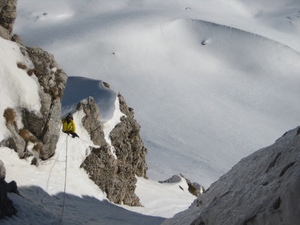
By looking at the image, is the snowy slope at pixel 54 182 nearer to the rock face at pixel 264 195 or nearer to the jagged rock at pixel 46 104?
the jagged rock at pixel 46 104

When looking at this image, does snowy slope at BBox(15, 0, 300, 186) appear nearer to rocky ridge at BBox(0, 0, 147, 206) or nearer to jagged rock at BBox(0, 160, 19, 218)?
rocky ridge at BBox(0, 0, 147, 206)

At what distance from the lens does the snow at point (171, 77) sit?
22.6 m

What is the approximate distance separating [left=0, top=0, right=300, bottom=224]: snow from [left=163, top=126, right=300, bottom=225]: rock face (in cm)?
996

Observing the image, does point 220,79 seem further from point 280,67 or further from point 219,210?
point 219,210

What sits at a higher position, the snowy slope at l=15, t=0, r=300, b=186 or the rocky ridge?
the snowy slope at l=15, t=0, r=300, b=186

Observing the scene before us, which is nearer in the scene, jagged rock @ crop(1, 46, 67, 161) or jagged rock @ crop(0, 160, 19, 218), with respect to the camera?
jagged rock @ crop(0, 160, 19, 218)

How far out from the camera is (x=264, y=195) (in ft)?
27.1

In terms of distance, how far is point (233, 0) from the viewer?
11269cm

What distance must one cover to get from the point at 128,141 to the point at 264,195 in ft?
67.0

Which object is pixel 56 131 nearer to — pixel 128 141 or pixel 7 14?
pixel 7 14

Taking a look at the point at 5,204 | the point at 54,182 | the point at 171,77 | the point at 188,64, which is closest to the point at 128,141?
the point at 54,182

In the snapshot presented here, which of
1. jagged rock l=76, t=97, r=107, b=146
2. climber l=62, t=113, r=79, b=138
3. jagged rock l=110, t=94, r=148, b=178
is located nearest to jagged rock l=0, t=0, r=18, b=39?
climber l=62, t=113, r=79, b=138

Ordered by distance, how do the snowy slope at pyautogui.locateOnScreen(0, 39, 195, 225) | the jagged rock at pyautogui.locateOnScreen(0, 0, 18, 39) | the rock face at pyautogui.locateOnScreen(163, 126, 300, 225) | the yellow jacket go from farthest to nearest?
the jagged rock at pyautogui.locateOnScreen(0, 0, 18, 39) → the yellow jacket → the snowy slope at pyautogui.locateOnScreen(0, 39, 195, 225) → the rock face at pyautogui.locateOnScreen(163, 126, 300, 225)

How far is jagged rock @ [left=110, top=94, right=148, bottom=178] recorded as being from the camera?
89.6 feet
